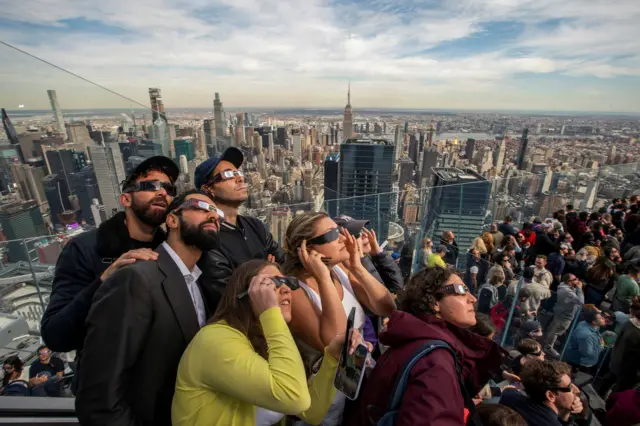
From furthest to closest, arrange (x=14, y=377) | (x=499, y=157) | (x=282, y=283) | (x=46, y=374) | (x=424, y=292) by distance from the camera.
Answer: (x=499, y=157), (x=46, y=374), (x=14, y=377), (x=424, y=292), (x=282, y=283)

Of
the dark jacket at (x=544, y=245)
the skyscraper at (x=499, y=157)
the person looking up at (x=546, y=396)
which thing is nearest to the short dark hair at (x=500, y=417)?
the person looking up at (x=546, y=396)

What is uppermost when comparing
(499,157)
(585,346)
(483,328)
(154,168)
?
(154,168)

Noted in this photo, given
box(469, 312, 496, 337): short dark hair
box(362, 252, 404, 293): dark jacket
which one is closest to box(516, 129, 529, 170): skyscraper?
box(469, 312, 496, 337): short dark hair

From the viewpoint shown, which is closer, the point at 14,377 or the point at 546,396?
the point at 546,396

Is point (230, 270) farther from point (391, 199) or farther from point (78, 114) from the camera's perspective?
point (78, 114)

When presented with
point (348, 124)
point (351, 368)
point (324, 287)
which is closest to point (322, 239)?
point (324, 287)

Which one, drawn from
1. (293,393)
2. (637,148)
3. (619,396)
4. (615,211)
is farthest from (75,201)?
(637,148)

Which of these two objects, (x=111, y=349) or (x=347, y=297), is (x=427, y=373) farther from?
(x=111, y=349)

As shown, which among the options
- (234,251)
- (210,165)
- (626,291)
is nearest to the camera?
(234,251)
